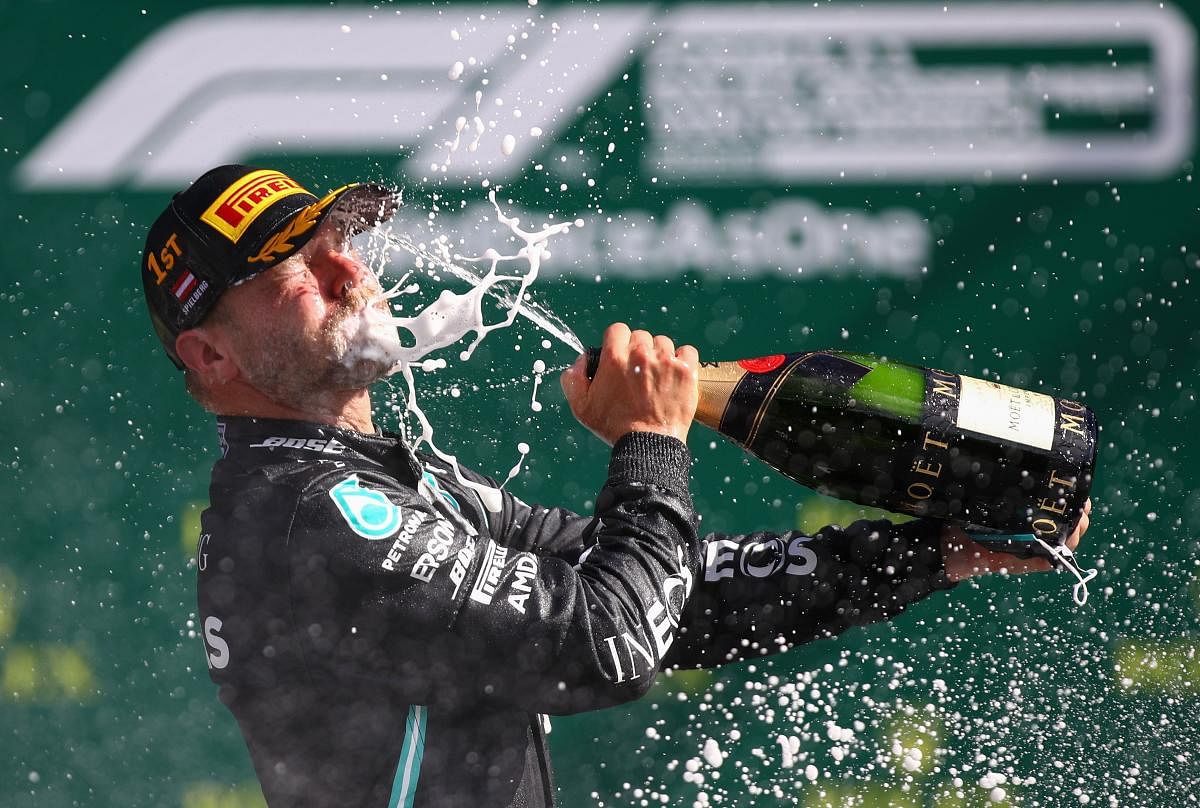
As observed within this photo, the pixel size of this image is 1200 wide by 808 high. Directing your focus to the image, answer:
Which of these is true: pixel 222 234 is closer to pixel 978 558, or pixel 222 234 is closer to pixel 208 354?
pixel 208 354

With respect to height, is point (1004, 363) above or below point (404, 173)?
below

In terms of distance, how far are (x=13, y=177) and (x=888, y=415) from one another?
2420 millimetres

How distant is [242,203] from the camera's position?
1.97 m

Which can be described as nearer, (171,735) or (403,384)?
(403,384)

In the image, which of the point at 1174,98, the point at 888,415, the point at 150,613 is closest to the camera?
the point at 888,415

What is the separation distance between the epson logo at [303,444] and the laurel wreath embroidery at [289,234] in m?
0.28

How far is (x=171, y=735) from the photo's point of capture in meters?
3.43

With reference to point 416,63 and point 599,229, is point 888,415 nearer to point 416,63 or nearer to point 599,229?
point 599,229

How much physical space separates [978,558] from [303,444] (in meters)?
1.15

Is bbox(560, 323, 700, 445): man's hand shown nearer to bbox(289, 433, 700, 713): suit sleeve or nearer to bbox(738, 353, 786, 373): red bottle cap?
bbox(289, 433, 700, 713): suit sleeve

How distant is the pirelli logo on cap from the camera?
1942 mm

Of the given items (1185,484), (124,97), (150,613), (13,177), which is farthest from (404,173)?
(1185,484)

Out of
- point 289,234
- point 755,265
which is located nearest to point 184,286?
point 289,234

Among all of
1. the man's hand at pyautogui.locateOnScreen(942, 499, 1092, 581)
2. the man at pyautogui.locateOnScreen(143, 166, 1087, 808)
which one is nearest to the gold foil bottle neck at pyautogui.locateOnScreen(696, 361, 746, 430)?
the man at pyautogui.locateOnScreen(143, 166, 1087, 808)
